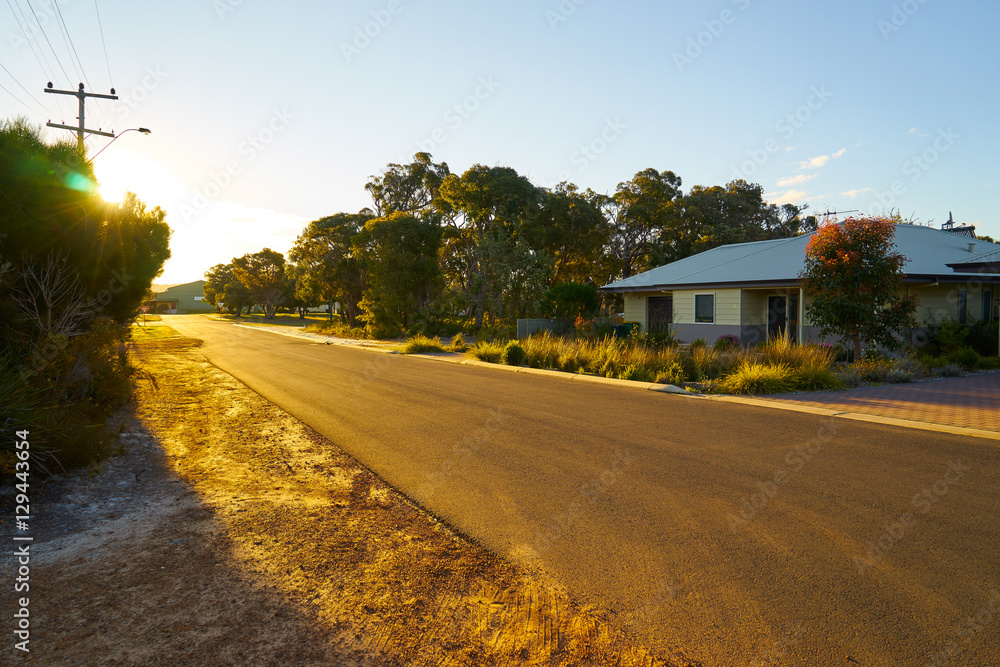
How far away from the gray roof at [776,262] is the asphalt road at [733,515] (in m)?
12.6

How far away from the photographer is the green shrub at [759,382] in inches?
476

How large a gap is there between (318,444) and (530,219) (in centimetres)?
2979

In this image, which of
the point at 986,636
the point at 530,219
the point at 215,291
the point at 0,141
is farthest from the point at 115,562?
the point at 215,291

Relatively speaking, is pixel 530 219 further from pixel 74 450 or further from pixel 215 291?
pixel 215 291

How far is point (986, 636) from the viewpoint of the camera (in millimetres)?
3166

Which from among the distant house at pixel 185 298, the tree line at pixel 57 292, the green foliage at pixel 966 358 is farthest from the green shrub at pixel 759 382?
the distant house at pixel 185 298

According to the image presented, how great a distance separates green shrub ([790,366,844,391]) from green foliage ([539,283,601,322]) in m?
13.6

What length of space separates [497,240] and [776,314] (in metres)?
18.0

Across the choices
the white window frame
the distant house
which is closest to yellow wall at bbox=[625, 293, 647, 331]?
the white window frame

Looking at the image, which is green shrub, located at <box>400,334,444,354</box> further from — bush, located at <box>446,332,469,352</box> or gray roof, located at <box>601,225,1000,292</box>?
gray roof, located at <box>601,225,1000,292</box>

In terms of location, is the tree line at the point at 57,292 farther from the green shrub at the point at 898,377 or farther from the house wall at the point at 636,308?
the house wall at the point at 636,308

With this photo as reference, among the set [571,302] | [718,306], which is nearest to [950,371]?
[718,306]

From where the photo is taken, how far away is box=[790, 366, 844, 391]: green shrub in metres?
12.4

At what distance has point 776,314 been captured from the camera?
71.8 feet
